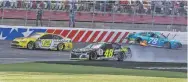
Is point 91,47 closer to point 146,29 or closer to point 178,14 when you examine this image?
point 146,29

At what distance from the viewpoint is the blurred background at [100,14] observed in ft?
91.2

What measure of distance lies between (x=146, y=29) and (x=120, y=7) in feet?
6.97

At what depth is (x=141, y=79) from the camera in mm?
13531

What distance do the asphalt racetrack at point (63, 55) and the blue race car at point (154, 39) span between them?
0.86 m

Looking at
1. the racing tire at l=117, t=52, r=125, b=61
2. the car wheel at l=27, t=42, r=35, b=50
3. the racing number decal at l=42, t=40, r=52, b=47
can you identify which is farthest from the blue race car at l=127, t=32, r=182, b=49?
the car wheel at l=27, t=42, r=35, b=50

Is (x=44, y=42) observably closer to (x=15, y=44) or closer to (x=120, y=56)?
(x=15, y=44)

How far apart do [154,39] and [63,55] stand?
21.0ft

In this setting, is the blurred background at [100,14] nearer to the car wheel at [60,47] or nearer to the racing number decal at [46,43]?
the racing number decal at [46,43]

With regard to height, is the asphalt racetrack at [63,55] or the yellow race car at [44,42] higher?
the yellow race car at [44,42]

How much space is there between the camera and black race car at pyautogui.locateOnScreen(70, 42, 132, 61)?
66.9 ft

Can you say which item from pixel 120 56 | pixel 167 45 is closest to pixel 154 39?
pixel 167 45

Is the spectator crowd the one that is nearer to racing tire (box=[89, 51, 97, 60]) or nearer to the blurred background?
the blurred background

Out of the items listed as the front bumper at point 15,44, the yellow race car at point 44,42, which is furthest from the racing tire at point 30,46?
the front bumper at point 15,44

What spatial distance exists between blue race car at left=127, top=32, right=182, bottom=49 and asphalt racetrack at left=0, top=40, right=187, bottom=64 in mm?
857
